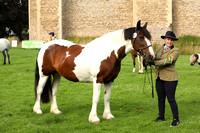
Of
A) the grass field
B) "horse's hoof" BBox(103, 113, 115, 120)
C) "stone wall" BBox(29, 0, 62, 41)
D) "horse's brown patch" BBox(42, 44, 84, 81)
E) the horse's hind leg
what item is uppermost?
"stone wall" BBox(29, 0, 62, 41)

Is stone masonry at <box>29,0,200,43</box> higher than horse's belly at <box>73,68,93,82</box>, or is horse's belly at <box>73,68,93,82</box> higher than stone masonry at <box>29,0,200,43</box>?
stone masonry at <box>29,0,200,43</box>

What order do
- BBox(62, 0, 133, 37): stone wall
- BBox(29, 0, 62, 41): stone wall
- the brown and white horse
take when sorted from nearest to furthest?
the brown and white horse, BBox(29, 0, 62, 41): stone wall, BBox(62, 0, 133, 37): stone wall

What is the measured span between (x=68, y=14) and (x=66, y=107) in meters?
30.7

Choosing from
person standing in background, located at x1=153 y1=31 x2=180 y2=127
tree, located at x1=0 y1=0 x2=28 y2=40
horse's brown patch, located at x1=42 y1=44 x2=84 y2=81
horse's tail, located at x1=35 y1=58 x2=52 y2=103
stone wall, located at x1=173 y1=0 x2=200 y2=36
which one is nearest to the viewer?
person standing in background, located at x1=153 y1=31 x2=180 y2=127

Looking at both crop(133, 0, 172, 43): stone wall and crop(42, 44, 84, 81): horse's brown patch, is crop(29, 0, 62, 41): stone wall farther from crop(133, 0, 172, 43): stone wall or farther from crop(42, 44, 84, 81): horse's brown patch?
crop(42, 44, 84, 81): horse's brown patch

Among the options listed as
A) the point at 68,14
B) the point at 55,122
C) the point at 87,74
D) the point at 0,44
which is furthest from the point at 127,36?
the point at 68,14

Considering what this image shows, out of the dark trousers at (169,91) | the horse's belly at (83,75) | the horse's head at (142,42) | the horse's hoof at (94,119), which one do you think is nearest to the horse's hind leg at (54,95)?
the horse's belly at (83,75)

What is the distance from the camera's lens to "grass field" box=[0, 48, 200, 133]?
6.21 m

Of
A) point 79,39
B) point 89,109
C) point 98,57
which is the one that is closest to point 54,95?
point 89,109

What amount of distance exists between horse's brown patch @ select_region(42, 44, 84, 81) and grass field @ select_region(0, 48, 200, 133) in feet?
3.17

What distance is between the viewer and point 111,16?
3812cm

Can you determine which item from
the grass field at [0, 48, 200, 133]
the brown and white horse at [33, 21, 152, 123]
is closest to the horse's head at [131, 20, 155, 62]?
the brown and white horse at [33, 21, 152, 123]

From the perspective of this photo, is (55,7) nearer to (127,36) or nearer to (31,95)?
(31,95)

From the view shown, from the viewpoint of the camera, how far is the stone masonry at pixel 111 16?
3475cm
